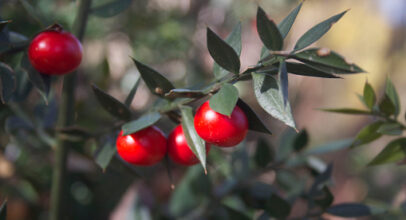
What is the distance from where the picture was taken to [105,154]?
49cm

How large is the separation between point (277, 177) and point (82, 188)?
536 mm

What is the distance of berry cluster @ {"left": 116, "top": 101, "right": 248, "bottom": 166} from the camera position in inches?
15.1

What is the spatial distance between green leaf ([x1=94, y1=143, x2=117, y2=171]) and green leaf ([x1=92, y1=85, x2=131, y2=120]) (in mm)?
47

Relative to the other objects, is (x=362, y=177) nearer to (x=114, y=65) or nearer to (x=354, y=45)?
(x=114, y=65)

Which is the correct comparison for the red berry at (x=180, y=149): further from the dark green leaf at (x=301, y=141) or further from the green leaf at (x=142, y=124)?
the dark green leaf at (x=301, y=141)

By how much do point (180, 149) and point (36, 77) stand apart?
217 mm

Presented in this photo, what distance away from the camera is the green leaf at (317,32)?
35 centimetres

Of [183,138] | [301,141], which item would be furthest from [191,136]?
[301,141]

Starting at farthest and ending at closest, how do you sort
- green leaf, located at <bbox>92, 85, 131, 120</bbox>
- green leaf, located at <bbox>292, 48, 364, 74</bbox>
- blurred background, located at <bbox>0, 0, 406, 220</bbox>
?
1. blurred background, located at <bbox>0, 0, 406, 220</bbox>
2. green leaf, located at <bbox>92, 85, 131, 120</bbox>
3. green leaf, located at <bbox>292, 48, 364, 74</bbox>

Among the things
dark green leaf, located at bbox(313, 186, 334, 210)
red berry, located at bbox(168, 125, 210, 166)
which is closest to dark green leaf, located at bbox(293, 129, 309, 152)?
dark green leaf, located at bbox(313, 186, 334, 210)

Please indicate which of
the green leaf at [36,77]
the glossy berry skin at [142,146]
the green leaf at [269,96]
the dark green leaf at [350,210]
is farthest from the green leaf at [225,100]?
the dark green leaf at [350,210]

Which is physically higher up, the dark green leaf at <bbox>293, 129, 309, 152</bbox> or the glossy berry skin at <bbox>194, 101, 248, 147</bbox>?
the glossy berry skin at <bbox>194, 101, 248, 147</bbox>

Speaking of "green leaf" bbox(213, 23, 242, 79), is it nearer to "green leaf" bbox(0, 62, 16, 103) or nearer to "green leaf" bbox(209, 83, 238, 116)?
"green leaf" bbox(209, 83, 238, 116)

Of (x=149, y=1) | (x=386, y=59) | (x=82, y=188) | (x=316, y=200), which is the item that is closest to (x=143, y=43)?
(x=149, y=1)
